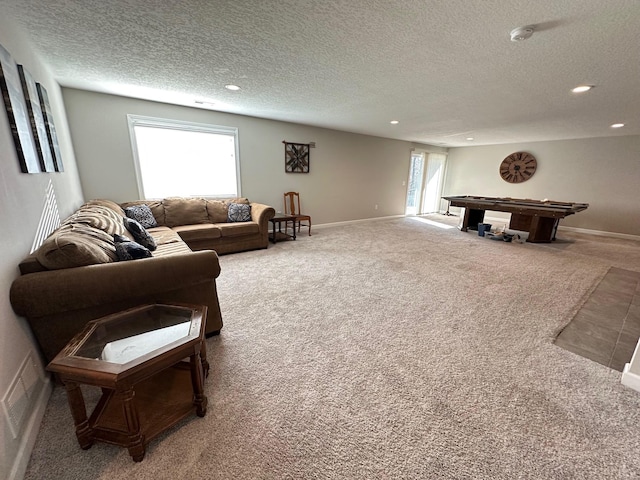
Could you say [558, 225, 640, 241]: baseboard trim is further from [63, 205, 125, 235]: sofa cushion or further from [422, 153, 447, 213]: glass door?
[63, 205, 125, 235]: sofa cushion

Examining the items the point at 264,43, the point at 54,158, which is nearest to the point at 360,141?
the point at 264,43

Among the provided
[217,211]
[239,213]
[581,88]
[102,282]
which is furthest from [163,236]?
[581,88]

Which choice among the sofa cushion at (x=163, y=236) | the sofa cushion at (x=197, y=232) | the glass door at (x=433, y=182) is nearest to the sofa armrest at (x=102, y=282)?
the sofa cushion at (x=163, y=236)

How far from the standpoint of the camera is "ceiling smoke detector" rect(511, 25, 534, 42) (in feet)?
5.52

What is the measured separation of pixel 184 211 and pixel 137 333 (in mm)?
2968

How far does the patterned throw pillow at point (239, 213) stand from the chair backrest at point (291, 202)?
1082 millimetres

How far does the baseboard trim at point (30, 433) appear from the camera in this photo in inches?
39.2

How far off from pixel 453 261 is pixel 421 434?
9.85 feet

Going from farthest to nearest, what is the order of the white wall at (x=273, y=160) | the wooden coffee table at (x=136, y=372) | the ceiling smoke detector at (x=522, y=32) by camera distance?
1. the white wall at (x=273, y=160)
2. the ceiling smoke detector at (x=522, y=32)
3. the wooden coffee table at (x=136, y=372)

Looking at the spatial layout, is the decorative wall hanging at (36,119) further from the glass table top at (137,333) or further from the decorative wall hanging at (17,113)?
the glass table top at (137,333)

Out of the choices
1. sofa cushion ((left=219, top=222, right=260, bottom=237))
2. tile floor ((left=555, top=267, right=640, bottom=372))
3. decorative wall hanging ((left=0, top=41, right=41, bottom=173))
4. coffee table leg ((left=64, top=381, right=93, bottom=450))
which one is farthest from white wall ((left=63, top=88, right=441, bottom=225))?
tile floor ((left=555, top=267, right=640, bottom=372))

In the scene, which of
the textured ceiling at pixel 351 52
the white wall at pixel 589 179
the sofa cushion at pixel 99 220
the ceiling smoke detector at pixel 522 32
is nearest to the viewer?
the textured ceiling at pixel 351 52

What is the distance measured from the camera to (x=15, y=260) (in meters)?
1.34

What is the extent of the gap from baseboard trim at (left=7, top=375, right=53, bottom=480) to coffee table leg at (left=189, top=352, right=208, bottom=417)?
0.64 meters
